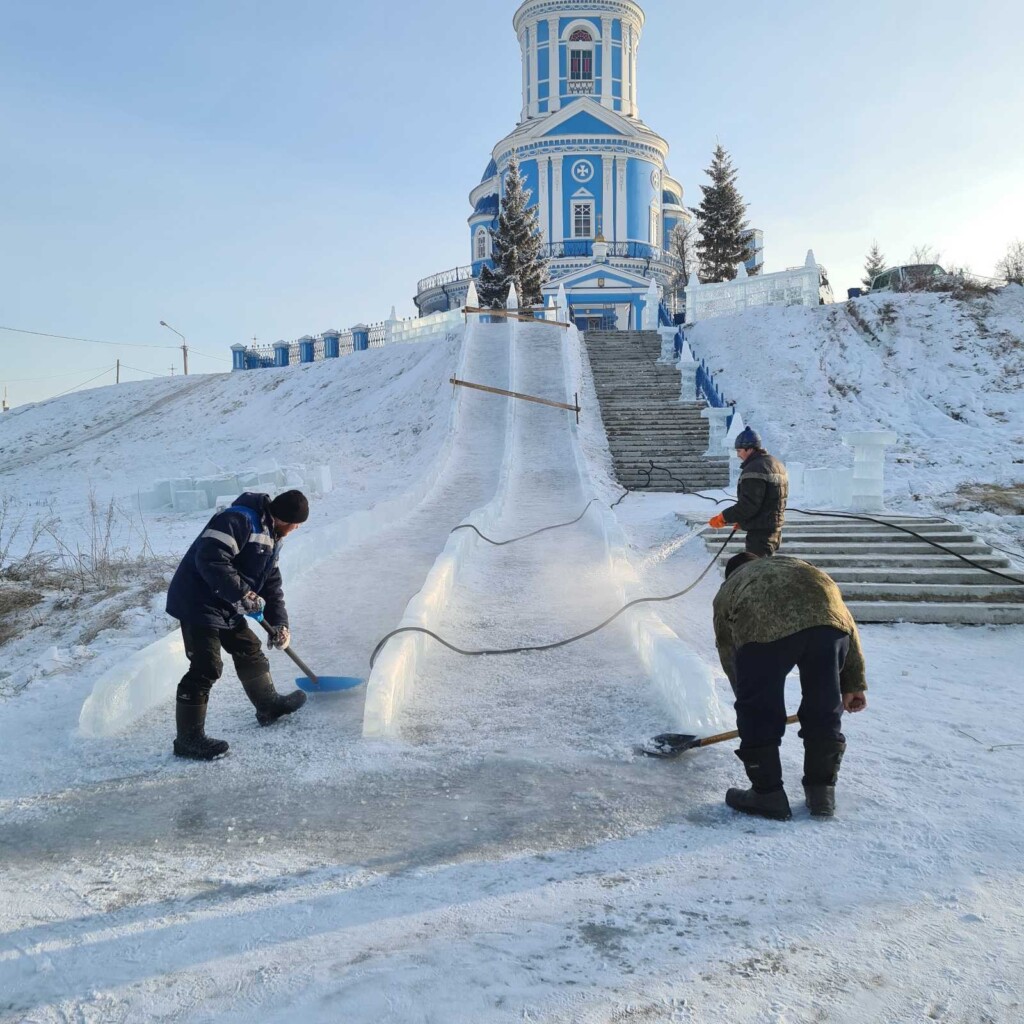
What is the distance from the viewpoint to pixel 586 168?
142ft

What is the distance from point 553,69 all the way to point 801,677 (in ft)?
163

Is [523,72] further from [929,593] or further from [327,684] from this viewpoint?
[327,684]

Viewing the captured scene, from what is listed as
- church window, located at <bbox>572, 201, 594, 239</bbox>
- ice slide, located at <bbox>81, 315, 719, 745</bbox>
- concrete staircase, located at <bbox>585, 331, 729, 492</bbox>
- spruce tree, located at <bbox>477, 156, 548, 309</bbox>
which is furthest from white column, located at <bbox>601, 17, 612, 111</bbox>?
ice slide, located at <bbox>81, 315, 719, 745</bbox>

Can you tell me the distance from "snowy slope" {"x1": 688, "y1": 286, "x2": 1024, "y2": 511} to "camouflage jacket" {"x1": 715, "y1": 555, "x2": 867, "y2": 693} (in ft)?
36.6

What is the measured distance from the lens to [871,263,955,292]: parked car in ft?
85.5

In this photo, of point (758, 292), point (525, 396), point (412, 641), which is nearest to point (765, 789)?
point (412, 641)

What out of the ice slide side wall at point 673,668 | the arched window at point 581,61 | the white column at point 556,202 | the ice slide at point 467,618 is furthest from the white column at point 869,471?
the arched window at point 581,61

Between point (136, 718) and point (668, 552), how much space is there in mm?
6329

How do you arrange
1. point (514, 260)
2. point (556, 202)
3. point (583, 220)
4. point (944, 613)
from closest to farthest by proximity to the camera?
point (944, 613) → point (514, 260) → point (556, 202) → point (583, 220)

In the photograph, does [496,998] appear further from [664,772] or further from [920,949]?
[664,772]

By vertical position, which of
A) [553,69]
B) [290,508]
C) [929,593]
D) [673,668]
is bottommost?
[673,668]

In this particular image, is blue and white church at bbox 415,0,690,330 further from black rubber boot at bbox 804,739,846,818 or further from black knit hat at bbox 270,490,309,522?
black rubber boot at bbox 804,739,846,818

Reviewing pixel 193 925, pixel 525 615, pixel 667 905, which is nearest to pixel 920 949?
pixel 667 905

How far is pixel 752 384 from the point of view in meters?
20.3
